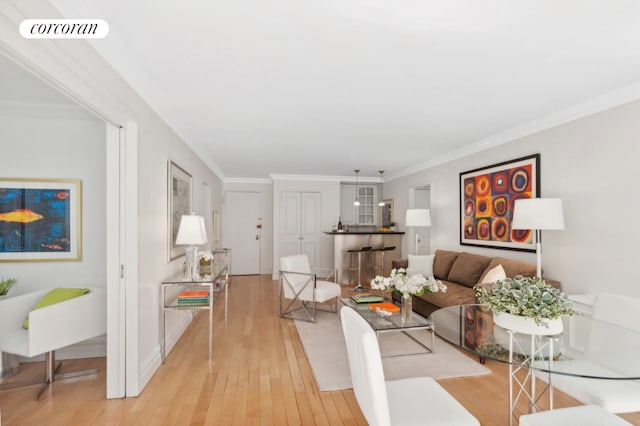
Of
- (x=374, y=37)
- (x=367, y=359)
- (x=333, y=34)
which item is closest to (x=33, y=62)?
(x=333, y=34)

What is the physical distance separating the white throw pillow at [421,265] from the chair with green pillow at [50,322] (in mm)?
4017

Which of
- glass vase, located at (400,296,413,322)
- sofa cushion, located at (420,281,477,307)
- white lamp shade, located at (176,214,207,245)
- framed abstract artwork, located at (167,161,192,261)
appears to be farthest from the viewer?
sofa cushion, located at (420,281,477,307)

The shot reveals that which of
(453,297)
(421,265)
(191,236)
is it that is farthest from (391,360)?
(191,236)

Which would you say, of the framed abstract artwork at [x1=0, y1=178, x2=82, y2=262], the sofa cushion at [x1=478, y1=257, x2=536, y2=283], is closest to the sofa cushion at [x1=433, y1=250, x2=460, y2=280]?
the sofa cushion at [x1=478, y1=257, x2=536, y2=283]

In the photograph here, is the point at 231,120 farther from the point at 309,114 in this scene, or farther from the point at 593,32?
the point at 593,32

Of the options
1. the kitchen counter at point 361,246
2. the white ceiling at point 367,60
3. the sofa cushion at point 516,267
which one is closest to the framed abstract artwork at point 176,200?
the white ceiling at point 367,60

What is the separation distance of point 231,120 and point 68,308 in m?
2.35

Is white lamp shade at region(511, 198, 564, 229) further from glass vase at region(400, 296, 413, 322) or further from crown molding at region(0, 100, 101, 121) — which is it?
crown molding at region(0, 100, 101, 121)

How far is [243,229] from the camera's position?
316 inches

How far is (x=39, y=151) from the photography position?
312 centimetres

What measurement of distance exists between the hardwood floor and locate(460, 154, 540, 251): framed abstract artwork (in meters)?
1.78

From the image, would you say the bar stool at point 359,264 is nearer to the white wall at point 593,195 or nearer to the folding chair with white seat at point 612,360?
the white wall at point 593,195

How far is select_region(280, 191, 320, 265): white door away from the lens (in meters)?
7.68

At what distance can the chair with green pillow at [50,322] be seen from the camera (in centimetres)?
239
